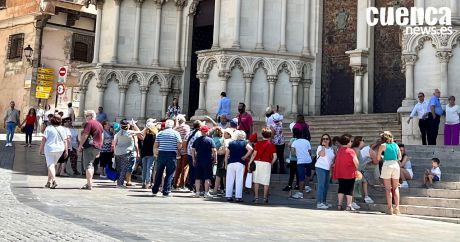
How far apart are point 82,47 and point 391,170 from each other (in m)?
28.6

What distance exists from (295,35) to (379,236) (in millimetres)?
13583

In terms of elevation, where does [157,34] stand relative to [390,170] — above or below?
above

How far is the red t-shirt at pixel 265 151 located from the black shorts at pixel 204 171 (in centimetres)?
111

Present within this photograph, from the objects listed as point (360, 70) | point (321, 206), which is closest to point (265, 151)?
point (321, 206)

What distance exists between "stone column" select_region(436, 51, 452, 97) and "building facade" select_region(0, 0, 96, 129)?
78.5 feet

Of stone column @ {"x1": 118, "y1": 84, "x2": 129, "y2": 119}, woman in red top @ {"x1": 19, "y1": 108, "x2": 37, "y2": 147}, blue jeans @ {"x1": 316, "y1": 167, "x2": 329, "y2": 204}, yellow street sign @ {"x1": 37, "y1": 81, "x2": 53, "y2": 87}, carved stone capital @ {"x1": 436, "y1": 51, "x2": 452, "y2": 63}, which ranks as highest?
yellow street sign @ {"x1": 37, "y1": 81, "x2": 53, "y2": 87}

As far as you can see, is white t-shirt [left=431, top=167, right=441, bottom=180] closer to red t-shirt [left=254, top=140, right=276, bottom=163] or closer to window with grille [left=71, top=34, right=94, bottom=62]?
red t-shirt [left=254, top=140, right=276, bottom=163]

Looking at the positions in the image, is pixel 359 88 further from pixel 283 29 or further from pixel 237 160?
pixel 237 160

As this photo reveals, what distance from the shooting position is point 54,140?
12398 millimetres

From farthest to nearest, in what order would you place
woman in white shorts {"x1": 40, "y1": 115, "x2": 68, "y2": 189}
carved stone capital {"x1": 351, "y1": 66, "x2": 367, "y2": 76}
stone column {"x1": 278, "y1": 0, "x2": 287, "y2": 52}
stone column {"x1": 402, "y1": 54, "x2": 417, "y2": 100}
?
stone column {"x1": 278, "y1": 0, "x2": 287, "y2": 52} < carved stone capital {"x1": 351, "y1": 66, "x2": 367, "y2": 76} < stone column {"x1": 402, "y1": 54, "x2": 417, "y2": 100} < woman in white shorts {"x1": 40, "y1": 115, "x2": 68, "y2": 189}

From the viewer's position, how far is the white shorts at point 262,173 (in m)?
12.3

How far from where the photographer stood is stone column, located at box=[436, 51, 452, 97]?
15766mm

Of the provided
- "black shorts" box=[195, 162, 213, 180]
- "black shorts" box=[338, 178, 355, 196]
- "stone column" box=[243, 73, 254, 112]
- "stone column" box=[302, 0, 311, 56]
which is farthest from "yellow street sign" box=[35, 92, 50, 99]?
"black shorts" box=[338, 178, 355, 196]

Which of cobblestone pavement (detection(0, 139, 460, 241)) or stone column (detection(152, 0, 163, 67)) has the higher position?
stone column (detection(152, 0, 163, 67))
